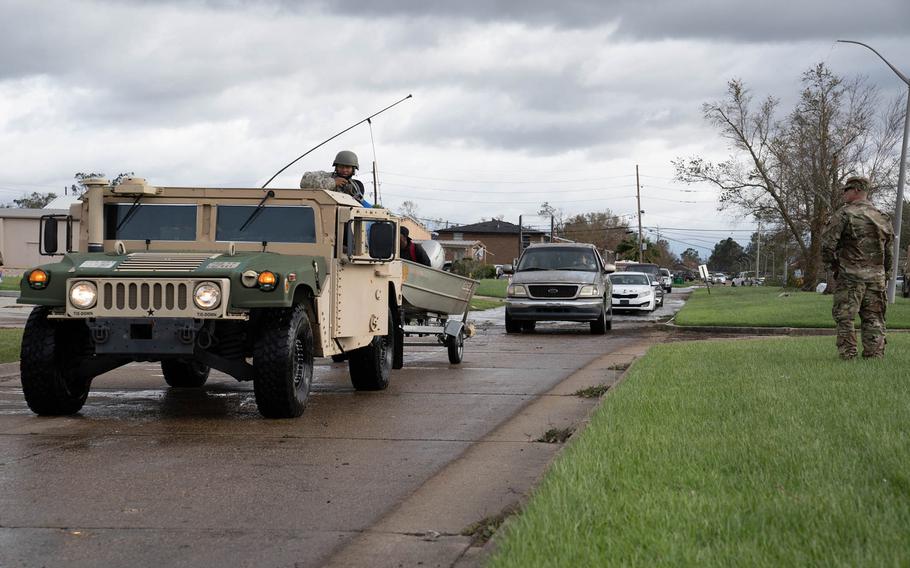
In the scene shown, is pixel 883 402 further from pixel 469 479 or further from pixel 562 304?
pixel 562 304

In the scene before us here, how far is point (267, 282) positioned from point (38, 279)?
1.89 m

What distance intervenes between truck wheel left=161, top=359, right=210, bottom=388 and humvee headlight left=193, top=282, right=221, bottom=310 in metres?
3.36

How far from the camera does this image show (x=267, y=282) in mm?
8555

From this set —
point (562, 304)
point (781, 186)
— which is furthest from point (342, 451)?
point (781, 186)

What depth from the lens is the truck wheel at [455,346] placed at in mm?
14945

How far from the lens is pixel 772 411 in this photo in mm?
7824

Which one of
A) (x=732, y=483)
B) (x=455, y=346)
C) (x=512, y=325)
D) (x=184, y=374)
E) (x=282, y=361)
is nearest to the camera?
(x=732, y=483)

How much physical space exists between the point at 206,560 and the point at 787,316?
73.4 ft

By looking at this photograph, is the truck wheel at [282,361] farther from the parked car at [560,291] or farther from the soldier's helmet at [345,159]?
the parked car at [560,291]

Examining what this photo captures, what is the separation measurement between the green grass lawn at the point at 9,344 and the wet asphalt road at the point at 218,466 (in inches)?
90.8

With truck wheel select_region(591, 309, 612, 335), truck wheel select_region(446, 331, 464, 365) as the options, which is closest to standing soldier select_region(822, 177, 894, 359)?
truck wheel select_region(446, 331, 464, 365)

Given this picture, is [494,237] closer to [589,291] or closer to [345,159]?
[589,291]

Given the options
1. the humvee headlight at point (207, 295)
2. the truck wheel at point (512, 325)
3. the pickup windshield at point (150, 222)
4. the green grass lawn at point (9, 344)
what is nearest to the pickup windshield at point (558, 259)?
the truck wheel at point (512, 325)

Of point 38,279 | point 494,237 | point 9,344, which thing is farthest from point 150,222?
point 494,237
